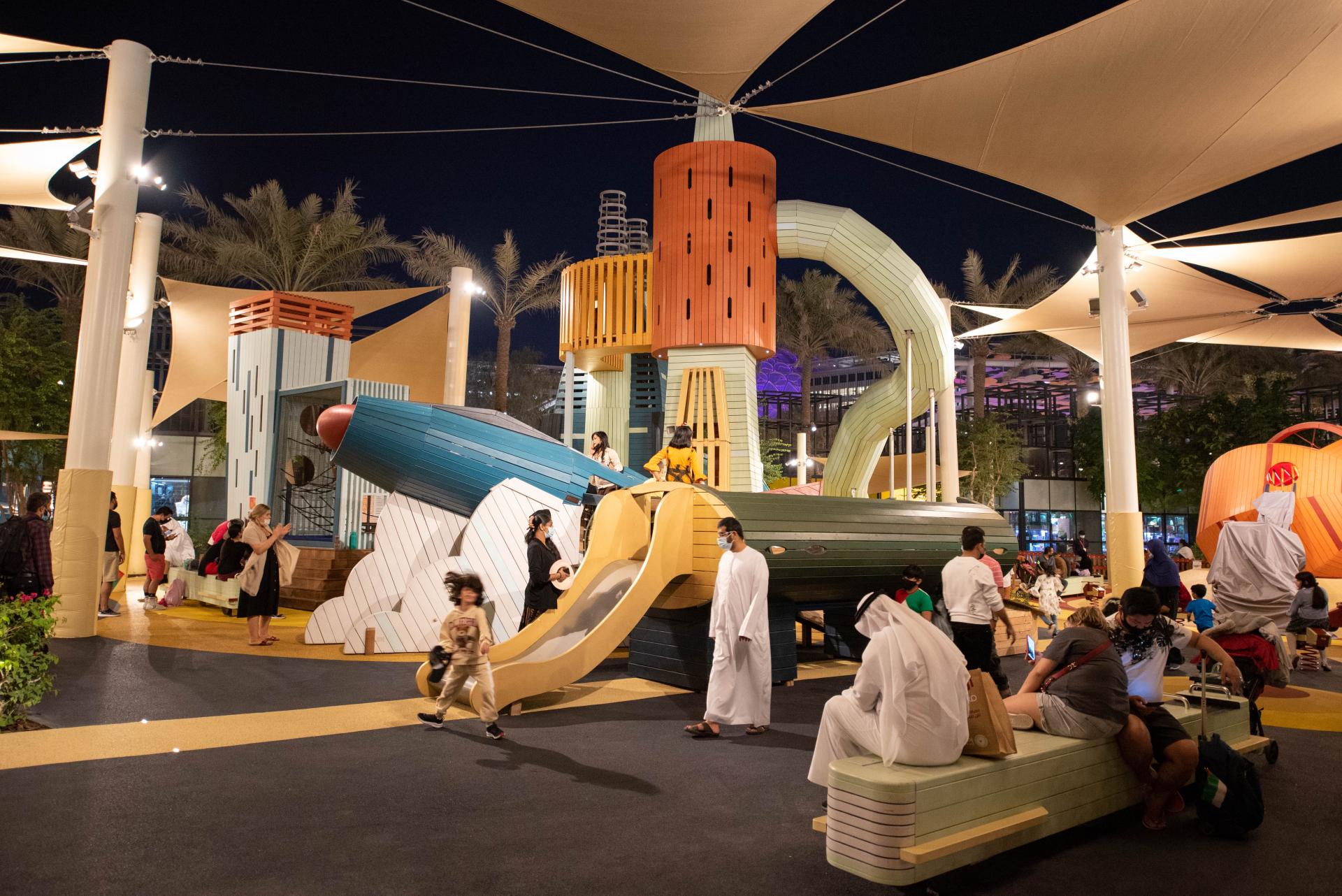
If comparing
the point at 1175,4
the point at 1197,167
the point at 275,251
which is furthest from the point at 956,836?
the point at 275,251

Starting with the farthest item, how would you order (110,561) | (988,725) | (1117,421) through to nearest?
(1117,421) < (110,561) < (988,725)

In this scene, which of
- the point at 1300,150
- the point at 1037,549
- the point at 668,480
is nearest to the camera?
the point at 668,480

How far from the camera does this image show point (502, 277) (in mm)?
29219

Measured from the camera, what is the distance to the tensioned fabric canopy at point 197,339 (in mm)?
19156

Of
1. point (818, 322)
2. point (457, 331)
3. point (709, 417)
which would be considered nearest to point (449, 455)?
point (457, 331)

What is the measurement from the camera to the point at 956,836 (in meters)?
3.77

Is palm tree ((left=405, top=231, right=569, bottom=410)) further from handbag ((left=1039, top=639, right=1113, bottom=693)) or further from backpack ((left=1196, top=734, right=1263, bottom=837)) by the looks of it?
backpack ((left=1196, top=734, right=1263, bottom=837))

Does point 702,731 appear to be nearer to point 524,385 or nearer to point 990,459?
point 990,459

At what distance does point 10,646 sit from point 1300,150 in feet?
45.0

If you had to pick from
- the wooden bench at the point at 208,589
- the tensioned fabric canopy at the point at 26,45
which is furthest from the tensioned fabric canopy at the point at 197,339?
the tensioned fabric canopy at the point at 26,45

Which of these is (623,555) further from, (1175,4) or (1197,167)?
(1197,167)

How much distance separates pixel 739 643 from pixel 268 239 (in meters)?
23.8

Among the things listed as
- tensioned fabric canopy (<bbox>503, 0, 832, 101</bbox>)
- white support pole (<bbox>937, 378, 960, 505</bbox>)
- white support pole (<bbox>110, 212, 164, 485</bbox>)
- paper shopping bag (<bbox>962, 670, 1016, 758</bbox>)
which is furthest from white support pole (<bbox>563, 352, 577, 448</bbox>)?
→ paper shopping bag (<bbox>962, 670, 1016, 758</bbox>)

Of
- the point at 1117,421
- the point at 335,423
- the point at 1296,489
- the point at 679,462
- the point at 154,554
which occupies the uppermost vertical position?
the point at 1117,421
